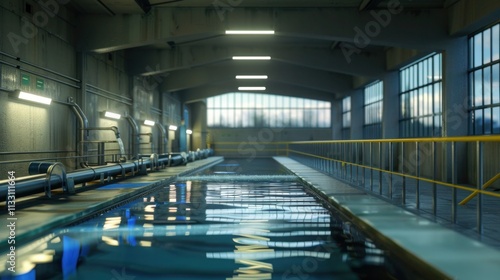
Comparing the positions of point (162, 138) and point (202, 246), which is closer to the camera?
point (202, 246)

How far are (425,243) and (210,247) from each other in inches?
99.0

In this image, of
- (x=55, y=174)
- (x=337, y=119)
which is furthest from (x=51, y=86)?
(x=337, y=119)

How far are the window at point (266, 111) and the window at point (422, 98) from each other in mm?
21288

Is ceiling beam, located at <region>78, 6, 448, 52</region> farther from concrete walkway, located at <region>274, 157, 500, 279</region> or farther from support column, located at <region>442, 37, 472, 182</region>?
concrete walkway, located at <region>274, 157, 500, 279</region>

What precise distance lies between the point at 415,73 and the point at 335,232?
1486 cm

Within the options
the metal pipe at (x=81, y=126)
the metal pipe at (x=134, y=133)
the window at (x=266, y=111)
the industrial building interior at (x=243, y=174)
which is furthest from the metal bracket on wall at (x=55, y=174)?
the window at (x=266, y=111)

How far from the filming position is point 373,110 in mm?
26531

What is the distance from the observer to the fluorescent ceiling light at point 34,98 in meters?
11.5

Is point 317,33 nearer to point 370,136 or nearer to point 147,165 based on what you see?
point 147,165

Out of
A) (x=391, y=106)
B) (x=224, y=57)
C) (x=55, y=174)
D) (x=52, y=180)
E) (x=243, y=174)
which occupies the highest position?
(x=224, y=57)

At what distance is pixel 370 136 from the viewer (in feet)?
88.5

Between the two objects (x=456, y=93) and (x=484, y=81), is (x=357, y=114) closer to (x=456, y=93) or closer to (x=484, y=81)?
(x=456, y=93)

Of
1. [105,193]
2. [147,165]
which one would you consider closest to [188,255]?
[105,193]

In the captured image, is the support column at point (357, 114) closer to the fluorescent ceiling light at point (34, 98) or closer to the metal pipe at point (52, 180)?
the metal pipe at point (52, 180)
